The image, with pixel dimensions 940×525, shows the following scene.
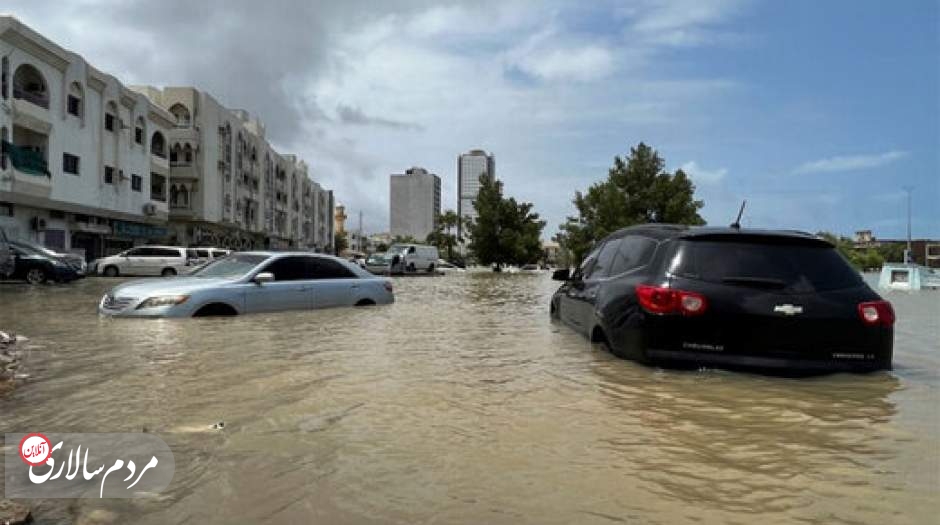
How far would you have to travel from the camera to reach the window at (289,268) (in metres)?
12.2

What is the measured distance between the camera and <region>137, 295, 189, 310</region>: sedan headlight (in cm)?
1046

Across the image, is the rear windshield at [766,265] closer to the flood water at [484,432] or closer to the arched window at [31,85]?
the flood water at [484,432]

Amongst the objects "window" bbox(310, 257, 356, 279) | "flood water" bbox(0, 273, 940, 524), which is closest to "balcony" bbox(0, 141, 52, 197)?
"window" bbox(310, 257, 356, 279)

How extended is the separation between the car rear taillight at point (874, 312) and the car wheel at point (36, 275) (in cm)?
2570

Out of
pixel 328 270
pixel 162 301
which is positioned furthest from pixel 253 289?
pixel 328 270

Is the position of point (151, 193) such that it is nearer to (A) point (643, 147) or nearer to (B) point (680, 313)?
(A) point (643, 147)

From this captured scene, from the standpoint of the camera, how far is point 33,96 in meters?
33.3

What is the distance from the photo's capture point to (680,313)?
589cm

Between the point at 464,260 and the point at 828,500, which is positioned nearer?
the point at 828,500

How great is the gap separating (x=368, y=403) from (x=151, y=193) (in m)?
47.6

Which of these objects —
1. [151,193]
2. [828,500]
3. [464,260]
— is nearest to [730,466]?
[828,500]

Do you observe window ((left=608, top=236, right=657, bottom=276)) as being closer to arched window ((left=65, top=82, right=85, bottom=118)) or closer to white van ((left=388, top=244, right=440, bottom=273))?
white van ((left=388, top=244, right=440, bottom=273))

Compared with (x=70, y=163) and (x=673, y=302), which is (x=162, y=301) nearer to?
(x=673, y=302)

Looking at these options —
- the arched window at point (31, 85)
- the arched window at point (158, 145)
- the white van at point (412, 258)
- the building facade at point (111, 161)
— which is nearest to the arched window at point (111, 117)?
the building facade at point (111, 161)
